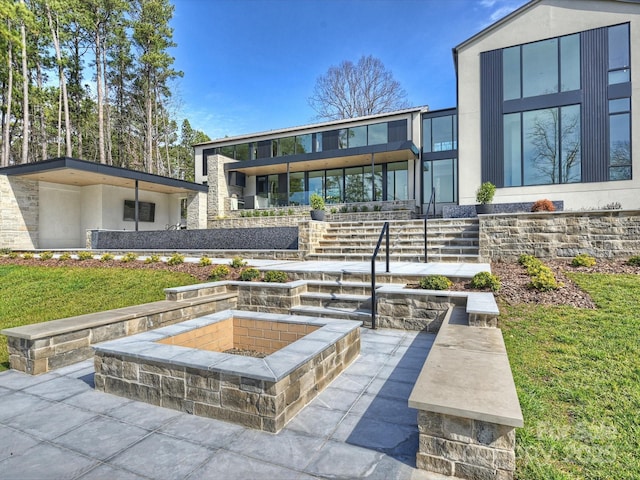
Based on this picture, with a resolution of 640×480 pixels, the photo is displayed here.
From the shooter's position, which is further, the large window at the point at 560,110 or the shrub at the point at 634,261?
the large window at the point at 560,110

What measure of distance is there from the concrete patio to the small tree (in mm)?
27326

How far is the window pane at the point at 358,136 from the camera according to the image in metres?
19.3

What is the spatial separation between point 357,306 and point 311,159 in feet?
48.0

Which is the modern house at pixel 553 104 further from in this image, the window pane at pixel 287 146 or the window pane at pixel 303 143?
the window pane at pixel 287 146

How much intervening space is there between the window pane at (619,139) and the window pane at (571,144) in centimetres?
86

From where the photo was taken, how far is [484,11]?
45.6 ft

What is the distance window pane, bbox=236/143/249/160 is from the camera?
22.6 m

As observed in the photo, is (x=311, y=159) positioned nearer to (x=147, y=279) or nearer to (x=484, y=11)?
(x=484, y=11)

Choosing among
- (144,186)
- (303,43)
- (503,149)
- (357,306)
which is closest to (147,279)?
(357,306)

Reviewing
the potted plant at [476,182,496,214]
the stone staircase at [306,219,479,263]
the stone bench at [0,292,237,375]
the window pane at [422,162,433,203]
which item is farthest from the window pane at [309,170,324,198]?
the stone bench at [0,292,237,375]

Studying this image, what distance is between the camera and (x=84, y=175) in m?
13.9

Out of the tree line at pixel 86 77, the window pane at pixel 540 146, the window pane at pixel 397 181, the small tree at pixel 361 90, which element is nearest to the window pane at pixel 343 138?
the window pane at pixel 397 181

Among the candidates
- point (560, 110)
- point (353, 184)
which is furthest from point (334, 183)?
point (560, 110)

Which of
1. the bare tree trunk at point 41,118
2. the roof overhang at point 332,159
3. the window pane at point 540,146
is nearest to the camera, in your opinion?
the window pane at point 540,146
